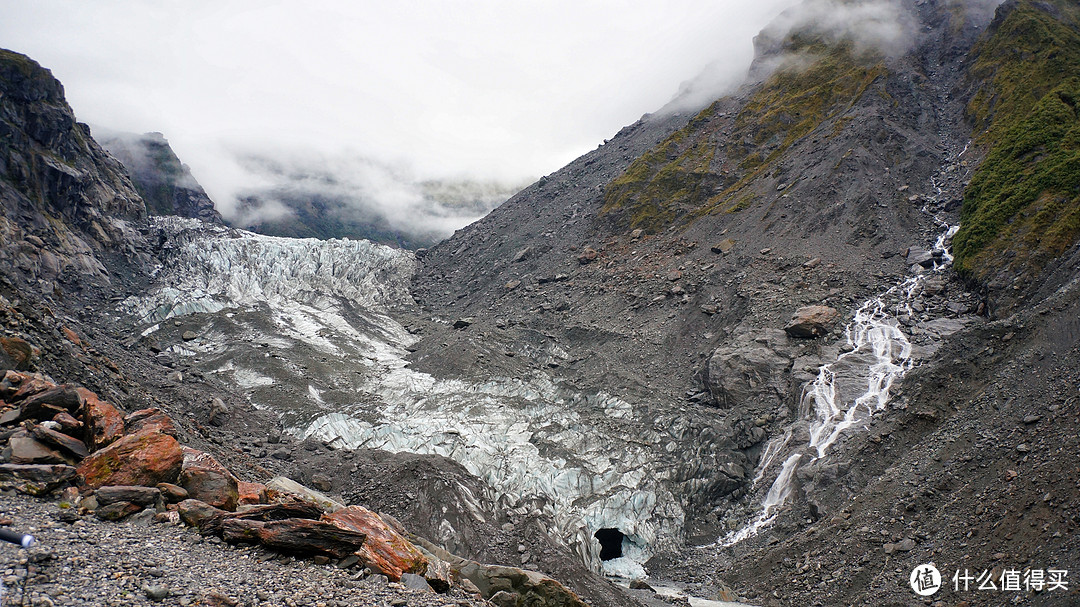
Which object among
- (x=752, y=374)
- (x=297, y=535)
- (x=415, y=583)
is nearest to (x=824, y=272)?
(x=752, y=374)

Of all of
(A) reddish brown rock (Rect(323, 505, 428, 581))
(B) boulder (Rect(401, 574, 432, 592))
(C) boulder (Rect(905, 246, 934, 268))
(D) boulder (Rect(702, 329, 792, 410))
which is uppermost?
(C) boulder (Rect(905, 246, 934, 268))

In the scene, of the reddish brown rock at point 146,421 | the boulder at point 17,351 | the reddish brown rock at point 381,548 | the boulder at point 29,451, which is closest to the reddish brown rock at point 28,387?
the reddish brown rock at point 146,421

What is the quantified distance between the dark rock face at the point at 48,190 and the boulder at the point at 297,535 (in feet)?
170

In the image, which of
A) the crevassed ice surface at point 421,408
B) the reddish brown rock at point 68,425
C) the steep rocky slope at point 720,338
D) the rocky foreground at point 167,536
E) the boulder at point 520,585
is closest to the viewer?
the rocky foreground at point 167,536

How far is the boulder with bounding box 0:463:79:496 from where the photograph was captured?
33.6 ft

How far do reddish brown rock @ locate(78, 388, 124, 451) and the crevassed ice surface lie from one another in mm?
18991

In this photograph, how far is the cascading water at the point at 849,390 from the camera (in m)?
29.0

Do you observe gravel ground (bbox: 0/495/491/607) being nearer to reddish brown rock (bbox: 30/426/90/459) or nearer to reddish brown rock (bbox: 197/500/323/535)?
reddish brown rock (bbox: 197/500/323/535)

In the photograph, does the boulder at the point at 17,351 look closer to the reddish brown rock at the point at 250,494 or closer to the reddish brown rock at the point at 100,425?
the reddish brown rock at the point at 100,425

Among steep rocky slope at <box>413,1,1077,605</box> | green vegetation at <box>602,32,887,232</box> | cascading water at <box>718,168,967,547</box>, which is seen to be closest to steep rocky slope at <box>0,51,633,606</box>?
steep rocky slope at <box>413,1,1077,605</box>

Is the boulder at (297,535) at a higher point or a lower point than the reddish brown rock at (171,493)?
lower

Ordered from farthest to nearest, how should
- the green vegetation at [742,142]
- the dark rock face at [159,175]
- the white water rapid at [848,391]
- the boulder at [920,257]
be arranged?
the dark rock face at [159,175] → the green vegetation at [742,142] → the boulder at [920,257] → the white water rapid at [848,391]

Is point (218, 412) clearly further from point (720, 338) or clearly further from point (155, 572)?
point (720, 338)

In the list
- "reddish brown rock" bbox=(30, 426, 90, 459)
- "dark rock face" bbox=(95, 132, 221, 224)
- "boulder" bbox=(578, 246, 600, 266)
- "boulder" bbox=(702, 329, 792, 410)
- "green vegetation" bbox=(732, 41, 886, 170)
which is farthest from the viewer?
"dark rock face" bbox=(95, 132, 221, 224)
